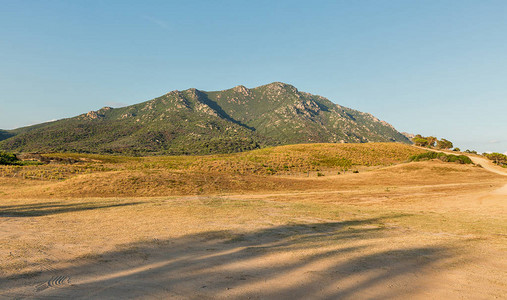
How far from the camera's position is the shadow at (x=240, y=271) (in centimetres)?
536

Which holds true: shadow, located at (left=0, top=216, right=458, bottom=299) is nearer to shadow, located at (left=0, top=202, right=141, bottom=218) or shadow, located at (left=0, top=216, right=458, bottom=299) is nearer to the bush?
shadow, located at (left=0, top=202, right=141, bottom=218)

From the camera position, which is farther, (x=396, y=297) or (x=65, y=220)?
(x=65, y=220)

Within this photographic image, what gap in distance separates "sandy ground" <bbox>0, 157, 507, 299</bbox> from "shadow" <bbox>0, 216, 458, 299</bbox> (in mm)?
26

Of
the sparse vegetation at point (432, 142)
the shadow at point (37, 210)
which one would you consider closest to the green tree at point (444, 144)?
the sparse vegetation at point (432, 142)

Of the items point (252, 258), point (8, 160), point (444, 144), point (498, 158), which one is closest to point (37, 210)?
point (252, 258)

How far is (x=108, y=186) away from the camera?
2961 cm

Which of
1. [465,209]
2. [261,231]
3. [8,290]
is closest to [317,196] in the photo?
[465,209]

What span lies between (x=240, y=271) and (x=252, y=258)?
100 cm

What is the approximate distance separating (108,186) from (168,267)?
26.9m

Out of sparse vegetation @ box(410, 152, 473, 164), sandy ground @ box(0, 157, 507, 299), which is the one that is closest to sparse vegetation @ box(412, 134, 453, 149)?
sparse vegetation @ box(410, 152, 473, 164)

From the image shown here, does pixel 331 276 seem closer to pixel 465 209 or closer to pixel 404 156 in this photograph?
pixel 465 209

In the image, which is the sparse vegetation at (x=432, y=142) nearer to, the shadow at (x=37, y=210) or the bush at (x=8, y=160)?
the shadow at (x=37, y=210)

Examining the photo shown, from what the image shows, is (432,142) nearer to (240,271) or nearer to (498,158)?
(498,158)

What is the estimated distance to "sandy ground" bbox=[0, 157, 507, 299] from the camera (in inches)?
216
